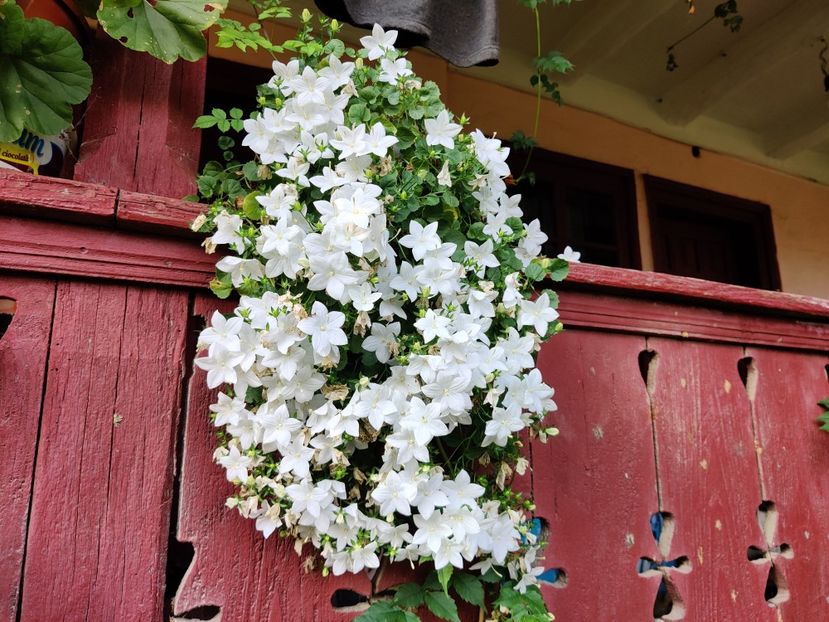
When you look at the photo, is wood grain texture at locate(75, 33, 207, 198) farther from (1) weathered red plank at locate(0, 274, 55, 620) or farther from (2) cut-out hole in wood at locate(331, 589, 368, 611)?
(2) cut-out hole in wood at locate(331, 589, 368, 611)

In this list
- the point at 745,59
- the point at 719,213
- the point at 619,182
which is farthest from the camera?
the point at 719,213

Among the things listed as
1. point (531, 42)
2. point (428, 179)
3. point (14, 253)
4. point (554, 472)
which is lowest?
point (554, 472)

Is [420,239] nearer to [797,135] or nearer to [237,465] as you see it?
[237,465]

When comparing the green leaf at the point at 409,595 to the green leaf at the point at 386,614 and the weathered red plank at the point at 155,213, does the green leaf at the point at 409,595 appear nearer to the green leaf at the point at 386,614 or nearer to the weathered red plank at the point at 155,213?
the green leaf at the point at 386,614

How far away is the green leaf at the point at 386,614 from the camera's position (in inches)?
42.7

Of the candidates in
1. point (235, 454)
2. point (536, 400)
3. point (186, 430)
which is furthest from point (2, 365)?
point (536, 400)

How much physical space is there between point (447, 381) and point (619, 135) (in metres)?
3.79

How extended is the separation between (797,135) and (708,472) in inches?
160

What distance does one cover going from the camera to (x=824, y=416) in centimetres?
179

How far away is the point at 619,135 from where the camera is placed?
425 cm

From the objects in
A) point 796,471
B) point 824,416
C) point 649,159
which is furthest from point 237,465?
point 649,159

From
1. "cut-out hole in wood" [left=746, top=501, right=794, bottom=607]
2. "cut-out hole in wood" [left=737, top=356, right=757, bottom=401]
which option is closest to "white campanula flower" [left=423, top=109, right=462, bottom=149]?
"cut-out hole in wood" [left=737, top=356, right=757, bottom=401]

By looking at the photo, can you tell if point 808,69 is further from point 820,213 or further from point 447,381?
point 447,381

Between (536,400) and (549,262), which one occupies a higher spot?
(549,262)
